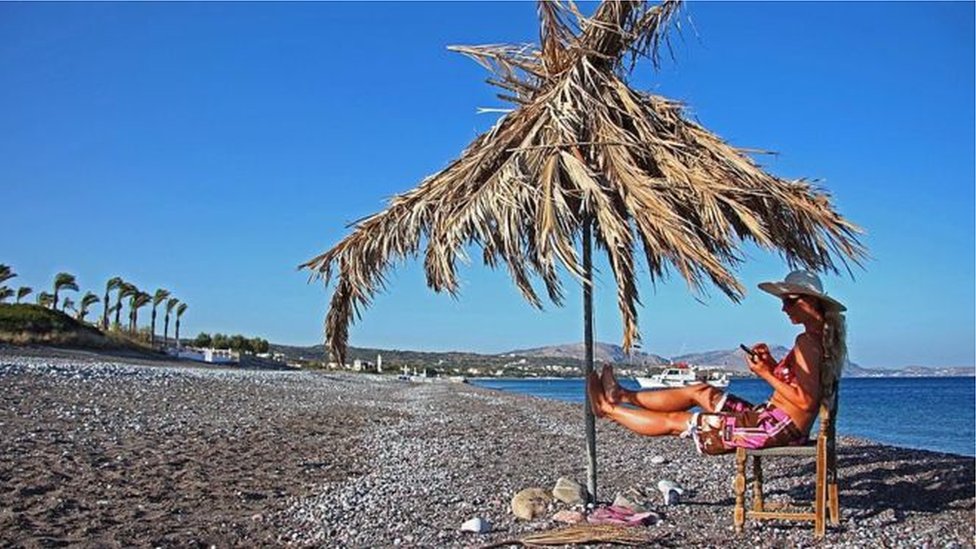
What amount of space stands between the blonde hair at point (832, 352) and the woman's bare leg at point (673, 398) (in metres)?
0.60

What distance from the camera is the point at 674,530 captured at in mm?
5055

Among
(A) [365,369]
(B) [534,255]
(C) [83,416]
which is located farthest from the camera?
(A) [365,369]

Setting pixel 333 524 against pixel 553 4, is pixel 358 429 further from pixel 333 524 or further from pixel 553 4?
pixel 553 4

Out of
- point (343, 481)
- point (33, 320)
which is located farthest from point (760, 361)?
point (33, 320)

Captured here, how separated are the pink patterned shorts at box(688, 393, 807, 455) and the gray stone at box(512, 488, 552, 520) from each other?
1120 millimetres

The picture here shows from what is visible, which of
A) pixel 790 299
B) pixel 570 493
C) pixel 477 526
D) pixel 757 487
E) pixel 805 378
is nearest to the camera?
pixel 805 378

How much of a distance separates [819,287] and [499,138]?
2.17m

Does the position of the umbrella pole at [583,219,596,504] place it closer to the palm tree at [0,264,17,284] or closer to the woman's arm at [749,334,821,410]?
the woman's arm at [749,334,821,410]

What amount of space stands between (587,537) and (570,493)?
39.5 inches

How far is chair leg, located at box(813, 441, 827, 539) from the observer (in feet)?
15.3

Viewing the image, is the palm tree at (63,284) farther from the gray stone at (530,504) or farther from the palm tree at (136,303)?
the gray stone at (530,504)

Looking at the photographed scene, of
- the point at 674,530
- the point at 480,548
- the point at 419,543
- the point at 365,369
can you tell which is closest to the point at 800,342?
the point at 674,530

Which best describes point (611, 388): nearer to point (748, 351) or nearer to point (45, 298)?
point (748, 351)

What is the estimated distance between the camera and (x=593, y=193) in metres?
5.07
